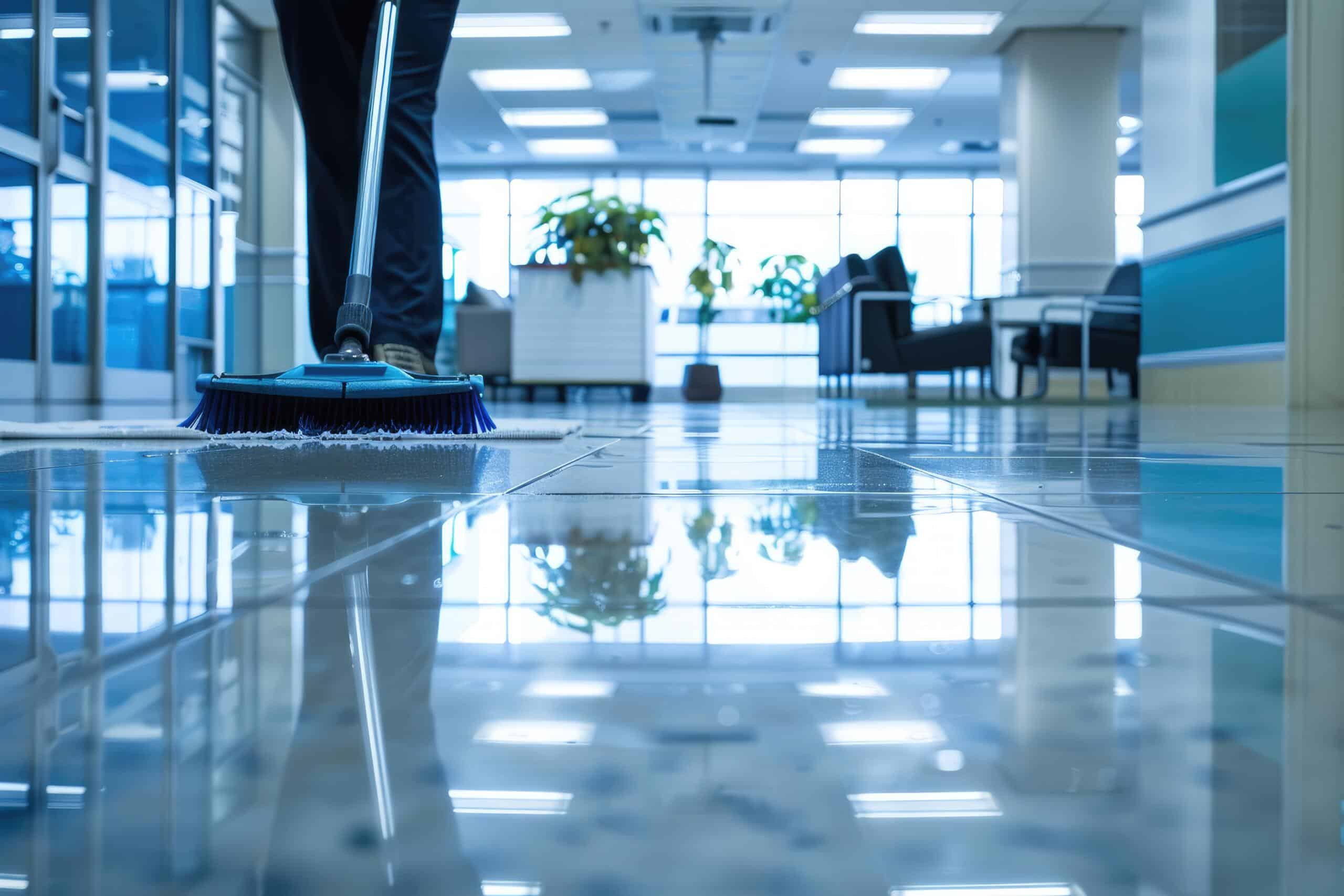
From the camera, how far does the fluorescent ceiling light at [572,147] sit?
10.3 metres

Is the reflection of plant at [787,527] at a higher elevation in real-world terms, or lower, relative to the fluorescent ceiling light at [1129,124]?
lower

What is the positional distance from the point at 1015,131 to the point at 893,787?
7.37 metres

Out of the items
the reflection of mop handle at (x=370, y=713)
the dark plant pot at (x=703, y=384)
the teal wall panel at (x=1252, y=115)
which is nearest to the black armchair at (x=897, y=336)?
the teal wall panel at (x=1252, y=115)

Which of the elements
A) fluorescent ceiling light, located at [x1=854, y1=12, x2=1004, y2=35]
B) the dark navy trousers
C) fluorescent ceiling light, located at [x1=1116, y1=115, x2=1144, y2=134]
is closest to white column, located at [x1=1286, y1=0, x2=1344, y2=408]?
the dark navy trousers

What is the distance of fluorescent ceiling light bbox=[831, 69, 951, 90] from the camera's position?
798 cm

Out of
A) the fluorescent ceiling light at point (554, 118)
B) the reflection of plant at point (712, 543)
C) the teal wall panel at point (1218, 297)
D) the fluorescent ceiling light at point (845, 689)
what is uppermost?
the fluorescent ceiling light at point (554, 118)

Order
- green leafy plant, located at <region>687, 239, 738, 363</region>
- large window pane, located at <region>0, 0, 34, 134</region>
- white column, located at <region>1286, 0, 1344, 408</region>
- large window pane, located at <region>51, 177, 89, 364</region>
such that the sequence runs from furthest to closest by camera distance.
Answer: green leafy plant, located at <region>687, 239, 738, 363</region>
large window pane, located at <region>51, 177, 89, 364</region>
large window pane, located at <region>0, 0, 34, 134</region>
white column, located at <region>1286, 0, 1344, 408</region>

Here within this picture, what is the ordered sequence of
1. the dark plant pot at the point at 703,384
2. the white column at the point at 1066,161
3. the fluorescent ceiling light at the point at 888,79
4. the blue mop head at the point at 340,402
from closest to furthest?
the blue mop head at the point at 340,402, the white column at the point at 1066,161, the fluorescent ceiling light at the point at 888,79, the dark plant pot at the point at 703,384

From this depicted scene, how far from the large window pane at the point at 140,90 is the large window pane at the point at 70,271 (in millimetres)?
279

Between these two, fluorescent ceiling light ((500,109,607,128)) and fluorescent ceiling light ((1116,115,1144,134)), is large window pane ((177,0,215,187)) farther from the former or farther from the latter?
fluorescent ceiling light ((1116,115,1144,134))

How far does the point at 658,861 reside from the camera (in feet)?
A: 0.41

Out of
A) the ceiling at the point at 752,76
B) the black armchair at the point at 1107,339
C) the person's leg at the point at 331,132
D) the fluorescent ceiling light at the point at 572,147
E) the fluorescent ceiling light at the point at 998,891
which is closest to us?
the fluorescent ceiling light at the point at 998,891

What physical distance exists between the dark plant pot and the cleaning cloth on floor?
777 cm

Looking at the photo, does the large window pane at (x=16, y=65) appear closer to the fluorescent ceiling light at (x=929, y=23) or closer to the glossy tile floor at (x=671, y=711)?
the glossy tile floor at (x=671, y=711)
